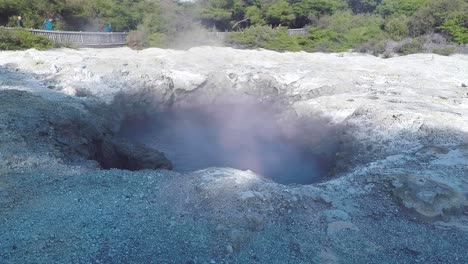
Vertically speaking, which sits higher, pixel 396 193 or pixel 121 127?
pixel 396 193

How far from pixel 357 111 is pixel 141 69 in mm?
10451

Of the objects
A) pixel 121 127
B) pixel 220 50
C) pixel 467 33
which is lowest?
pixel 121 127

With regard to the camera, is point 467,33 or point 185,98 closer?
point 185,98

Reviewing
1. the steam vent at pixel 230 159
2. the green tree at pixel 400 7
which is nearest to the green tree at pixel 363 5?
the green tree at pixel 400 7

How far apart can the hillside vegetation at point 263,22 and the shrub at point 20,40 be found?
4.31m

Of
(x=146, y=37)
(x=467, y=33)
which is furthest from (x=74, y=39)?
(x=467, y=33)

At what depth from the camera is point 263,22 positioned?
121ft

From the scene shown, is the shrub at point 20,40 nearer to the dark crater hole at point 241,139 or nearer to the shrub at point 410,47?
the dark crater hole at point 241,139

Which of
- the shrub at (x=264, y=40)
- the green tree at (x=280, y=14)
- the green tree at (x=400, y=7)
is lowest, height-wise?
the shrub at (x=264, y=40)

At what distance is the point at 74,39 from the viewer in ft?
77.0

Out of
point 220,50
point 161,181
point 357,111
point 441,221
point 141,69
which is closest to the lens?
point 441,221

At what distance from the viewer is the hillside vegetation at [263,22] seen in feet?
87.5

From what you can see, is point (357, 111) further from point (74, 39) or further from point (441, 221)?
point (74, 39)

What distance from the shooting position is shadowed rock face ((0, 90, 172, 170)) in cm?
1035
